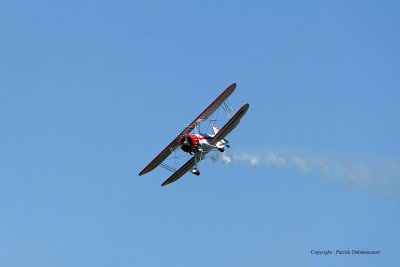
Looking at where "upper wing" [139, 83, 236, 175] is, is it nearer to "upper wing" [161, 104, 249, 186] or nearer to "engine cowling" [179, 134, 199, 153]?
"upper wing" [161, 104, 249, 186]

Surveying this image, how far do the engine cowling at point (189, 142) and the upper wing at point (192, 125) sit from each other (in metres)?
1.96

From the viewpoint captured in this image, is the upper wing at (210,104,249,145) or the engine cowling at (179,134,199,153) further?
the engine cowling at (179,134,199,153)

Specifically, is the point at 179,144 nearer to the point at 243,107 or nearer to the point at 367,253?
the point at 243,107

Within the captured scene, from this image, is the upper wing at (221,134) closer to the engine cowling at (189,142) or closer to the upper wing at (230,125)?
the upper wing at (230,125)

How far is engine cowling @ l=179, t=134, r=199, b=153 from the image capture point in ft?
209

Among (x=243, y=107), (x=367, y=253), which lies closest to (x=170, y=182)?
(x=243, y=107)

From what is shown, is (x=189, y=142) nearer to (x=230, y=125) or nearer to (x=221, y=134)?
(x=221, y=134)

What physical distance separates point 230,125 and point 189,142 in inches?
122

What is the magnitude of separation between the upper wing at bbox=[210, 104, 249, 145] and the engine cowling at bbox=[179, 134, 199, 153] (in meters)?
1.17

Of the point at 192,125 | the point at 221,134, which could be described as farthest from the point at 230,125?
the point at 192,125

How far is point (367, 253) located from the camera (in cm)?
5575

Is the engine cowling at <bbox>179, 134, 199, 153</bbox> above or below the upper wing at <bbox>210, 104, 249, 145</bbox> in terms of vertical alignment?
below

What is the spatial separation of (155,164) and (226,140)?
269 inches

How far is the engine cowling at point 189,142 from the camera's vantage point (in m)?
63.7
